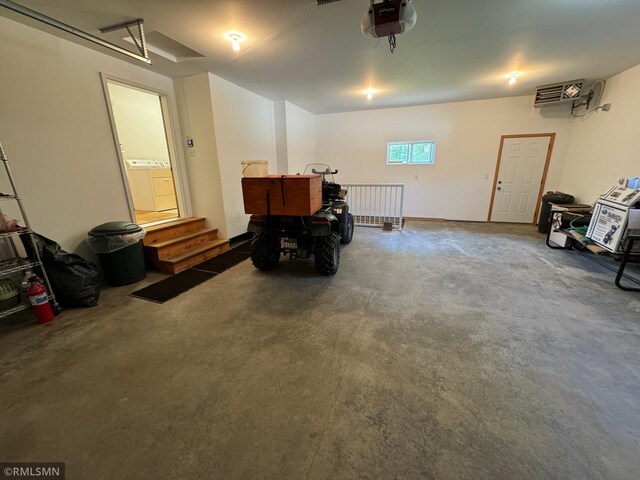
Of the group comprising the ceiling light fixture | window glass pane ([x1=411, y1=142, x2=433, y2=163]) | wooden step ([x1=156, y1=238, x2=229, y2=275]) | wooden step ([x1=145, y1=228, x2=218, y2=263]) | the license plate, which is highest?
the ceiling light fixture

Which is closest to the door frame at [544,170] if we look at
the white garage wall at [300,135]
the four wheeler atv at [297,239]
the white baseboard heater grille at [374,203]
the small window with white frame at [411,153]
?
the small window with white frame at [411,153]

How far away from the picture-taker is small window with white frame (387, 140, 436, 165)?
6.65 metres

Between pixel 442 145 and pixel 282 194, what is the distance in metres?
5.38

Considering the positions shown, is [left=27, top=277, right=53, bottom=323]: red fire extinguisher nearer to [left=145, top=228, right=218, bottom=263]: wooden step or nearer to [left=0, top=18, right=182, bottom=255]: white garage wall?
[left=0, top=18, right=182, bottom=255]: white garage wall

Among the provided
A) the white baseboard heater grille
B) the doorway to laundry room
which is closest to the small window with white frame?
the white baseboard heater grille

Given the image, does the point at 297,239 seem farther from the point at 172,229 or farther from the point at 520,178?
the point at 520,178

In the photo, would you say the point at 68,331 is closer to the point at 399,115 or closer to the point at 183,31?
the point at 183,31

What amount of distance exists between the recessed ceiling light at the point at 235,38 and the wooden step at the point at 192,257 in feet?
9.38

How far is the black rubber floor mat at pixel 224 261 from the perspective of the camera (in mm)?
3789

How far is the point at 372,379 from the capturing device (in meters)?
1.77

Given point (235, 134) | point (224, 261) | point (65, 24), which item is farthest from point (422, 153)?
point (65, 24)

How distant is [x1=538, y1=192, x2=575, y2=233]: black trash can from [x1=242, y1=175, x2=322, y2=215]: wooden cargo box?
5.34 m

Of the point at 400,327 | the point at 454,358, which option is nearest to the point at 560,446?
the point at 454,358

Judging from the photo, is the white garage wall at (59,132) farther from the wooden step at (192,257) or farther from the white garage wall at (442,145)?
the white garage wall at (442,145)
